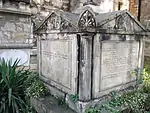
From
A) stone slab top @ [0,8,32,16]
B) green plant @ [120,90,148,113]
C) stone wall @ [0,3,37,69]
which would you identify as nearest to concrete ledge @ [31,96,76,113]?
green plant @ [120,90,148,113]

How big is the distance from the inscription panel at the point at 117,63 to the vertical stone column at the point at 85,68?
238mm

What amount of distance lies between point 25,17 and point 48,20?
1669 millimetres

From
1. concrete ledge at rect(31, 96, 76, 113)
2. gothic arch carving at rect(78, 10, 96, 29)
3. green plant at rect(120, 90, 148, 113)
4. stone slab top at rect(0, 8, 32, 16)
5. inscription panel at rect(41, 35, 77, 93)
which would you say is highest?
stone slab top at rect(0, 8, 32, 16)

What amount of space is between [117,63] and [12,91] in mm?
1900

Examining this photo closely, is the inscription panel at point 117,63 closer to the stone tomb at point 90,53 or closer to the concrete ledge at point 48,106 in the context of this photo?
the stone tomb at point 90,53

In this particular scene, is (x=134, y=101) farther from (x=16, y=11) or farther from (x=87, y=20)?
(x=16, y=11)

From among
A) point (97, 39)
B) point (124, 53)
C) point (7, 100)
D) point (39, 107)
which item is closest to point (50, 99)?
point (39, 107)

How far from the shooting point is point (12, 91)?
280 cm

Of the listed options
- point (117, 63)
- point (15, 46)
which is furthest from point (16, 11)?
point (117, 63)

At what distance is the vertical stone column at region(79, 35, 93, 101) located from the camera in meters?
2.03

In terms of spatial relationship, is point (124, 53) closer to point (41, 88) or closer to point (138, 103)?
point (138, 103)

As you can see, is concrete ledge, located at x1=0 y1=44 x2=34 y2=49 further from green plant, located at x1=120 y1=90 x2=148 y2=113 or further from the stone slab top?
green plant, located at x1=120 y1=90 x2=148 y2=113

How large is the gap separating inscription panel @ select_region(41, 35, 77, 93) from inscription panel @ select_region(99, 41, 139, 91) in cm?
44

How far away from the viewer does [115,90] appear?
2.47 meters
